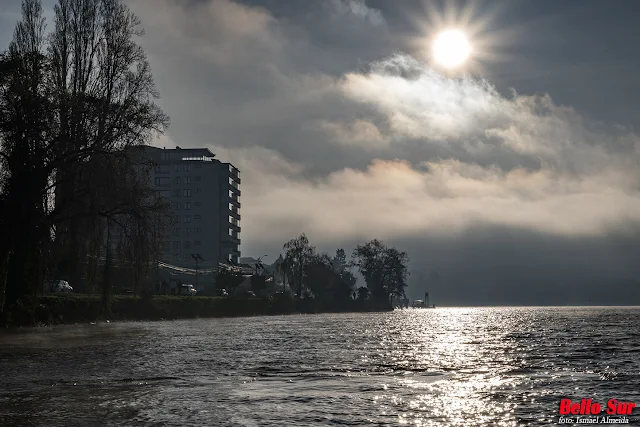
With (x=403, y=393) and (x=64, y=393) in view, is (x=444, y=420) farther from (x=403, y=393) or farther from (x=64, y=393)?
(x=64, y=393)

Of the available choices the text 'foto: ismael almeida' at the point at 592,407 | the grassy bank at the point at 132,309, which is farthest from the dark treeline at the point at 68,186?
the text 'foto: ismael almeida' at the point at 592,407

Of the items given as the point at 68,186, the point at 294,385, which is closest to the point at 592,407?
the point at 294,385

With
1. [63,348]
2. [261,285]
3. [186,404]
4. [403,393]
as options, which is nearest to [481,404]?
[403,393]

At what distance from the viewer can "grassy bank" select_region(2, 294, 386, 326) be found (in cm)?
4806

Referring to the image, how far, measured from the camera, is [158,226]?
157 feet

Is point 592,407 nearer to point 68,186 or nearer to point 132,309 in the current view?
point 68,186

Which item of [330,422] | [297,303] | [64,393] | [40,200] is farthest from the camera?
[297,303]

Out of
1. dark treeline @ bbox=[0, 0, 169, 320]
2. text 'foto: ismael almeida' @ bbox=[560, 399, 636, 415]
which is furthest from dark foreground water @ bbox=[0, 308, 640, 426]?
dark treeline @ bbox=[0, 0, 169, 320]

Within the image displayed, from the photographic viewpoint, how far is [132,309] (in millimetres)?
68188

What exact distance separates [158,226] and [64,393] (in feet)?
106

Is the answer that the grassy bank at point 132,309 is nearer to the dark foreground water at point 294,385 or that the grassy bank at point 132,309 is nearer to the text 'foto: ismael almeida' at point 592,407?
the dark foreground water at point 294,385

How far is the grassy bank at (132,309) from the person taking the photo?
1892 inches

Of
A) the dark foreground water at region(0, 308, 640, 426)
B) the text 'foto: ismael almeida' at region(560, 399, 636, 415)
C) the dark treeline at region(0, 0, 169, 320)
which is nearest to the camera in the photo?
the dark foreground water at region(0, 308, 640, 426)

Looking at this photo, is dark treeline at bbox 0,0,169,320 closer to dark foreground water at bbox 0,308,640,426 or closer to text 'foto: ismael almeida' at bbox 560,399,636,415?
dark foreground water at bbox 0,308,640,426
